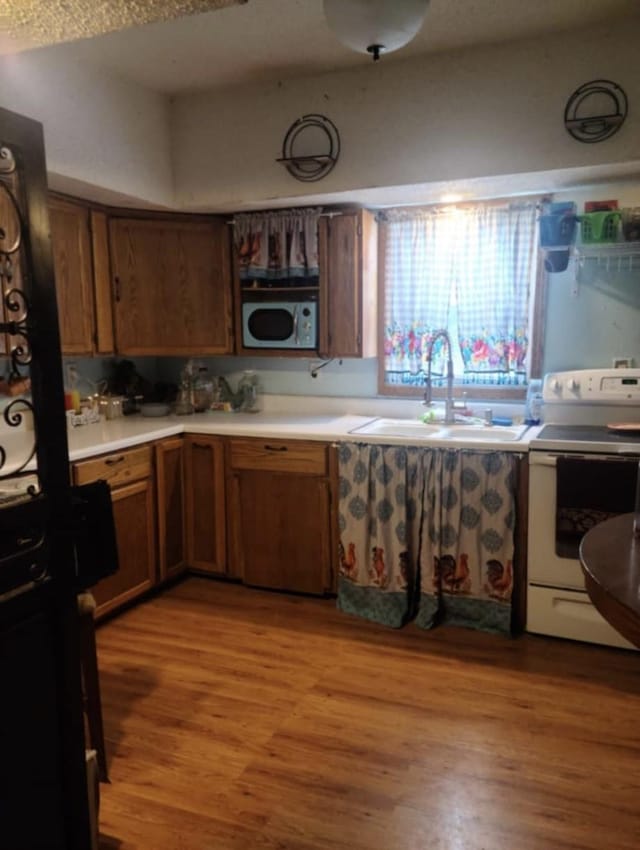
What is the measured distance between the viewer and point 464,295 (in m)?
3.44

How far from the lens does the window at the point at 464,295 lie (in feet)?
10.9

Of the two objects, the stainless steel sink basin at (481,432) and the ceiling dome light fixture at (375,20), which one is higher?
the ceiling dome light fixture at (375,20)

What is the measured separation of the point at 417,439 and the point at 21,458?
1.77m

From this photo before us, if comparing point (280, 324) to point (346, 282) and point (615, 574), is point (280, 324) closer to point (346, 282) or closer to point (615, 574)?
point (346, 282)

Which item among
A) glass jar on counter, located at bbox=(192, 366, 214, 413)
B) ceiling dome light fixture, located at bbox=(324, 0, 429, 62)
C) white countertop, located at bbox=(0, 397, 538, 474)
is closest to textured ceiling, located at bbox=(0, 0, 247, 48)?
ceiling dome light fixture, located at bbox=(324, 0, 429, 62)

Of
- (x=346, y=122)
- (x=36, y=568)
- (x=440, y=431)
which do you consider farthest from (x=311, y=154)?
(x=36, y=568)

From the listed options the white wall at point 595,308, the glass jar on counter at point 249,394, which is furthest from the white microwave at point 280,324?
the white wall at point 595,308

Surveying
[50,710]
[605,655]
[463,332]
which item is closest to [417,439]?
[463,332]

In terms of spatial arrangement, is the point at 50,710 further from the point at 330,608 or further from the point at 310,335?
the point at 310,335

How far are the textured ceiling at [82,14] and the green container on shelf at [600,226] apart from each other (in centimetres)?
192

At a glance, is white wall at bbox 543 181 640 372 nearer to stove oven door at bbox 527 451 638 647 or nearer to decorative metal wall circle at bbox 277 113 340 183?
stove oven door at bbox 527 451 638 647

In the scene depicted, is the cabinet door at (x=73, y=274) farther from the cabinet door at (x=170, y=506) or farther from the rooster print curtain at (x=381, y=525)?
the rooster print curtain at (x=381, y=525)

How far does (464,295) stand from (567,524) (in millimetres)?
1331

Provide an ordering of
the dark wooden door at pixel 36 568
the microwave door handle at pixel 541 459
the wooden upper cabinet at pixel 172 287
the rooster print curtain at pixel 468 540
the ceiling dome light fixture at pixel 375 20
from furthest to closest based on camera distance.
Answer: the wooden upper cabinet at pixel 172 287, the rooster print curtain at pixel 468 540, the microwave door handle at pixel 541 459, the ceiling dome light fixture at pixel 375 20, the dark wooden door at pixel 36 568
